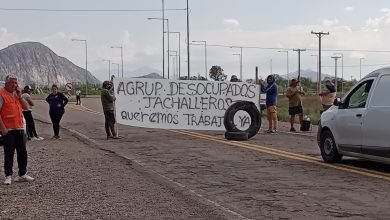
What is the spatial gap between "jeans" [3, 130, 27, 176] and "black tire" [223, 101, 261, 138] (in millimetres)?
9208

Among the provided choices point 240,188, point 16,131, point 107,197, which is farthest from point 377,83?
point 16,131

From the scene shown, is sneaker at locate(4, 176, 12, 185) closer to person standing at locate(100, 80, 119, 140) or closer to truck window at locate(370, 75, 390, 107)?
truck window at locate(370, 75, 390, 107)

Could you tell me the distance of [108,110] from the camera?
19531mm

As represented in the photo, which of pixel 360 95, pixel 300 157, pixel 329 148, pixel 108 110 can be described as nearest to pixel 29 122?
pixel 108 110

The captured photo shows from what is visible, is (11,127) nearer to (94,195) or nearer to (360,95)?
(94,195)

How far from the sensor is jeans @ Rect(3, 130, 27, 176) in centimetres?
1051

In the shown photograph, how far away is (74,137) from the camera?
20203 mm

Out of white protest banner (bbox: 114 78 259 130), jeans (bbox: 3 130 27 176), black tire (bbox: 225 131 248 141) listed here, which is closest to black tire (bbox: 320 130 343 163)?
black tire (bbox: 225 131 248 141)

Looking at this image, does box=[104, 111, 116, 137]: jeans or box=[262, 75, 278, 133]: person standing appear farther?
box=[262, 75, 278, 133]: person standing

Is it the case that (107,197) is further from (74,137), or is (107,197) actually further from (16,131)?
(74,137)

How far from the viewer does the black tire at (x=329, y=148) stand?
1252 centimetres

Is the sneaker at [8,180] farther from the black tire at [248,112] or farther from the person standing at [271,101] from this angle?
the person standing at [271,101]

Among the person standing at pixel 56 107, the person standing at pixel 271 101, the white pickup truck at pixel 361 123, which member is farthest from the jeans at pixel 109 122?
the white pickup truck at pixel 361 123

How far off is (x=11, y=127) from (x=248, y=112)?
1019cm
